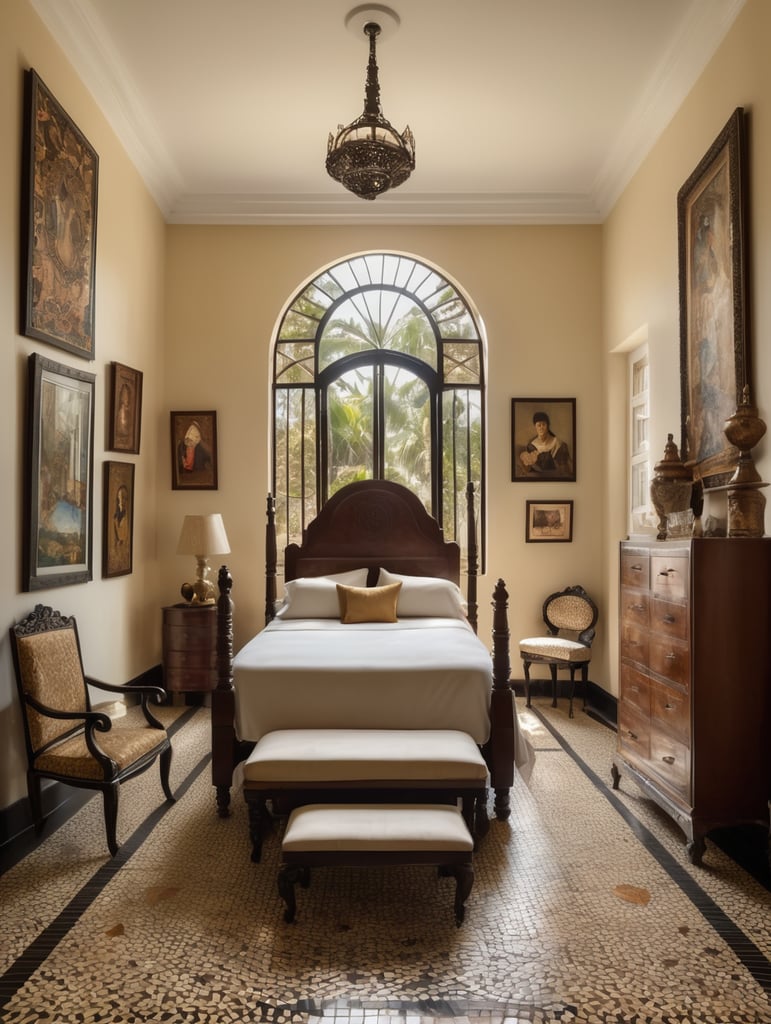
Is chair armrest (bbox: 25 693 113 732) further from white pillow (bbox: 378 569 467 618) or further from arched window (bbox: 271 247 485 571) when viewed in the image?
arched window (bbox: 271 247 485 571)

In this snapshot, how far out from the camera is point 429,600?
5805mm

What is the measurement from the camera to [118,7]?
4375mm

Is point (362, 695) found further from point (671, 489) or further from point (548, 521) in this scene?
point (548, 521)

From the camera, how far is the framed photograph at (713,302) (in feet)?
13.0

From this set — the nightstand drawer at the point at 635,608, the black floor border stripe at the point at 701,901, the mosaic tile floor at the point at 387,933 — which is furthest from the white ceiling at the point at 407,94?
the mosaic tile floor at the point at 387,933

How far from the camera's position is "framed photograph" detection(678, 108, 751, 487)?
3.95 m

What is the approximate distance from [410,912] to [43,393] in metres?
3.25

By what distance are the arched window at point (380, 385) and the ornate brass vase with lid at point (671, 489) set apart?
2.66m

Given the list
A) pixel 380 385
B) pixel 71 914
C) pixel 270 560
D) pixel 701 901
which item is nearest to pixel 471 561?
pixel 270 560

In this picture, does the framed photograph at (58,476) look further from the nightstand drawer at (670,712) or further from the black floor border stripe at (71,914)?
the nightstand drawer at (670,712)

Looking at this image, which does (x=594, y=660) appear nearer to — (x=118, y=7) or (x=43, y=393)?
(x=43, y=393)

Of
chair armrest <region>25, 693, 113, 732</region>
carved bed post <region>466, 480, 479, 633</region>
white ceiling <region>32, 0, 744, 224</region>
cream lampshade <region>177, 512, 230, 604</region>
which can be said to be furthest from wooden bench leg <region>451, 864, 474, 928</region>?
white ceiling <region>32, 0, 744, 224</region>

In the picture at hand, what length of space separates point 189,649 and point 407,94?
14.8 feet

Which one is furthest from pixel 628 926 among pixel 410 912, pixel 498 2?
pixel 498 2
